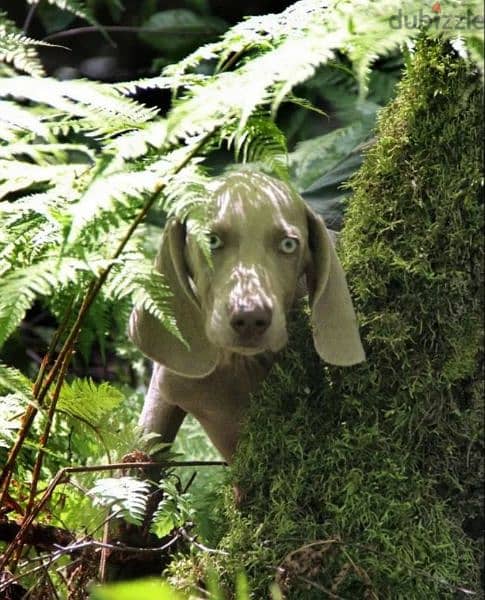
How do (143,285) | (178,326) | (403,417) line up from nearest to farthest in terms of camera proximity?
1. (143,285)
2. (403,417)
3. (178,326)

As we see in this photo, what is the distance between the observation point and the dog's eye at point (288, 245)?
140 centimetres

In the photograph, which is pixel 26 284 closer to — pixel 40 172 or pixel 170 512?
pixel 40 172

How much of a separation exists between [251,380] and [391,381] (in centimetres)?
23

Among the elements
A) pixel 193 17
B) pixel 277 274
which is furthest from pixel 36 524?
pixel 193 17

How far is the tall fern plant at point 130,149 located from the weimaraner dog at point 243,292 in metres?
0.08

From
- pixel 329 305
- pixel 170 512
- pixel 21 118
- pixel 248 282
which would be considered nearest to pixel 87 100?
pixel 21 118

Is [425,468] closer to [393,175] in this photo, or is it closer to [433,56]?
[393,175]

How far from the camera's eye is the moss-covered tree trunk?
4.34ft

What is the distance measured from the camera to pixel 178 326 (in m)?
1.47

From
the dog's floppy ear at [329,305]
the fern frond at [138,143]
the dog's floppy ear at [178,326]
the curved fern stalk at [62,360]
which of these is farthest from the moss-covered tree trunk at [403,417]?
the fern frond at [138,143]

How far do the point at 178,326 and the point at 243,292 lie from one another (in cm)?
18

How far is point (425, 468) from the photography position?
1361mm

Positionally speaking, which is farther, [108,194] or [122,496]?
[122,496]

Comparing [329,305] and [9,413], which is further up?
[329,305]
